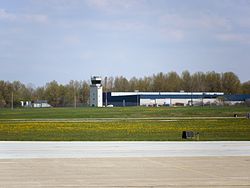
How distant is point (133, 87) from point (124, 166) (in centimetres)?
17632

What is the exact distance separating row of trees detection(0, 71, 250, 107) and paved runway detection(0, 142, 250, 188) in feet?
435

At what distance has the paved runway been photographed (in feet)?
37.8

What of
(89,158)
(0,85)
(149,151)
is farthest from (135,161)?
(0,85)

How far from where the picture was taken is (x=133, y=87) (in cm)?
19075

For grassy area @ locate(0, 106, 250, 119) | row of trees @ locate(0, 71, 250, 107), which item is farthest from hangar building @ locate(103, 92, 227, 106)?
grassy area @ locate(0, 106, 250, 119)

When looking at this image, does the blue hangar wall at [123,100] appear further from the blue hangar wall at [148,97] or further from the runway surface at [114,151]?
the runway surface at [114,151]

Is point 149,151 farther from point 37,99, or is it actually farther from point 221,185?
point 37,99

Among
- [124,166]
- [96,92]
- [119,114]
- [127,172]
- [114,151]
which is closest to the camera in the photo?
[127,172]

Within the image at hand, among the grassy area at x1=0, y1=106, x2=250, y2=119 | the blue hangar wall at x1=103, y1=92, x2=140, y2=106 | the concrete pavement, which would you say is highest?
the blue hangar wall at x1=103, y1=92, x2=140, y2=106

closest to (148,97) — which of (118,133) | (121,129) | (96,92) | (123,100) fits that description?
(123,100)

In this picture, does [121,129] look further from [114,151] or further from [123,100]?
[123,100]

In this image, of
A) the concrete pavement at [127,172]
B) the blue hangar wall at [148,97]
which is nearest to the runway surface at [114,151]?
the concrete pavement at [127,172]

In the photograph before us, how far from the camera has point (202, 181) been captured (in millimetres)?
11695

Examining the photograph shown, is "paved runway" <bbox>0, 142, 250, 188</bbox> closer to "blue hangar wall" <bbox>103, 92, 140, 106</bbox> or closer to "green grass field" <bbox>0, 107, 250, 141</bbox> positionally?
"green grass field" <bbox>0, 107, 250, 141</bbox>
